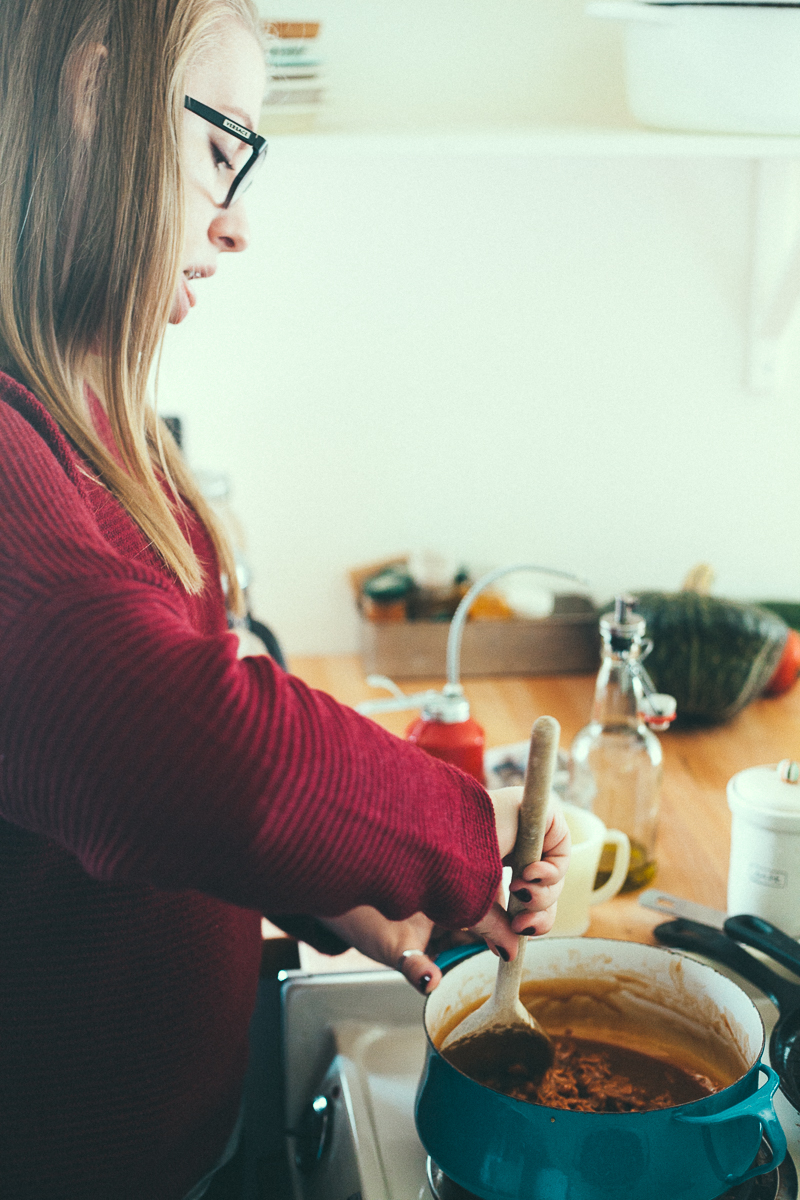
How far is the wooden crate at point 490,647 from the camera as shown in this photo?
5.10ft

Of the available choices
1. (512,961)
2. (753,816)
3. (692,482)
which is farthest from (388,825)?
(692,482)

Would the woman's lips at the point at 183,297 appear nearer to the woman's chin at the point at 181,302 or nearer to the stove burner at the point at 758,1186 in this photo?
the woman's chin at the point at 181,302

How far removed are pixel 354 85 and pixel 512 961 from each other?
1166mm

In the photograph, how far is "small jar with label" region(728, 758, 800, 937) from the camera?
2.60 ft

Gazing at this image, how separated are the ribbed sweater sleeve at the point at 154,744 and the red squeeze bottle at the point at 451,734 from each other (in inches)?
19.5

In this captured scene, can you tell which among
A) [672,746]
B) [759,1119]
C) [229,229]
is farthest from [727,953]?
[229,229]

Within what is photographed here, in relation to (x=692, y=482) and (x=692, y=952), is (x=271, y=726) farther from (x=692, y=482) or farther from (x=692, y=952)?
(x=692, y=482)

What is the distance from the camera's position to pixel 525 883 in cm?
57

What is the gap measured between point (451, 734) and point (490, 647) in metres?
0.67

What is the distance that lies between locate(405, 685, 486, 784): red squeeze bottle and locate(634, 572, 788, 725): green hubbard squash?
475 mm

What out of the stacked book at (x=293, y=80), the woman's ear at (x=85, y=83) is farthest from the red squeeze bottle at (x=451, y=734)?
the stacked book at (x=293, y=80)

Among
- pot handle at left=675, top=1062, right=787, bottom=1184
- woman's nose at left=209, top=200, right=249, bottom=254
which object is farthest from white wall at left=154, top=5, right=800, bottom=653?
pot handle at left=675, top=1062, right=787, bottom=1184

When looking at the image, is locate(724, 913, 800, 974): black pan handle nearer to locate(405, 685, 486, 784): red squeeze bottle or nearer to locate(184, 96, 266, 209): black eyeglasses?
locate(405, 685, 486, 784): red squeeze bottle

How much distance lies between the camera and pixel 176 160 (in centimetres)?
58
